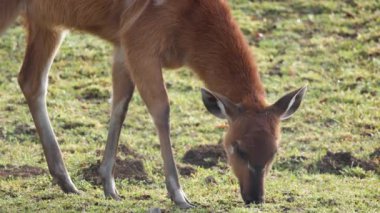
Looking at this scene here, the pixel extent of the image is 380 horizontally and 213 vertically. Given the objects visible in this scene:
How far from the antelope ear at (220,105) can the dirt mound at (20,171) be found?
2335mm

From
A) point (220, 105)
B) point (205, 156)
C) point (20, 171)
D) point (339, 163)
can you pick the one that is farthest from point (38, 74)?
point (339, 163)

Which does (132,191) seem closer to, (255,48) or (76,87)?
(76,87)

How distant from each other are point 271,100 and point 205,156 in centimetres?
230

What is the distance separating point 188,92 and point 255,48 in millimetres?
1944

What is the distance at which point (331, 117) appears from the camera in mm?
12773

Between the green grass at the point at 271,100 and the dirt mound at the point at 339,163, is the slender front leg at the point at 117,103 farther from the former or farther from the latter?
the dirt mound at the point at 339,163

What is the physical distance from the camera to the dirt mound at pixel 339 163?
35.9 ft

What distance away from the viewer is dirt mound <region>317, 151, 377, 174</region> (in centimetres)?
1093

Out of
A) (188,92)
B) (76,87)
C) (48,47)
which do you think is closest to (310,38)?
(188,92)

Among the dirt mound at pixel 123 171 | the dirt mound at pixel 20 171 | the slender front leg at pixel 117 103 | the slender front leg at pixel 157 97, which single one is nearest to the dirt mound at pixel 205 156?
the dirt mound at pixel 123 171

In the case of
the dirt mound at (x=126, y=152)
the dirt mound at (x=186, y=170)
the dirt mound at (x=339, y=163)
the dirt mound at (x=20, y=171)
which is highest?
the dirt mound at (x=20, y=171)

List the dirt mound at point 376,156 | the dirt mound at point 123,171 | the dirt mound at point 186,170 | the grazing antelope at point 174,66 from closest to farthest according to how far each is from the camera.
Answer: the grazing antelope at point 174,66
the dirt mound at point 123,171
the dirt mound at point 186,170
the dirt mound at point 376,156

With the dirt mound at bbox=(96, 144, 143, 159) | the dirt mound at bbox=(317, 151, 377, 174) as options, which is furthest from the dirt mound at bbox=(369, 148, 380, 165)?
the dirt mound at bbox=(96, 144, 143, 159)

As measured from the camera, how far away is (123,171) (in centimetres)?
1022
